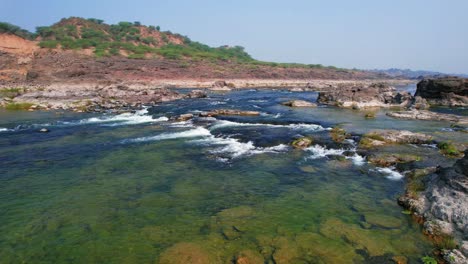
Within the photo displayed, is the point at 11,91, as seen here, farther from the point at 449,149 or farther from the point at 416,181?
the point at 449,149

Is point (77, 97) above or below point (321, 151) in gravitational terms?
above

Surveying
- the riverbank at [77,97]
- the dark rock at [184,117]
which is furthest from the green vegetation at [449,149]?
the riverbank at [77,97]

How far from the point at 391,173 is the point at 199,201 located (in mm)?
10979

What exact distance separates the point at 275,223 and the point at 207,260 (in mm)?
3427

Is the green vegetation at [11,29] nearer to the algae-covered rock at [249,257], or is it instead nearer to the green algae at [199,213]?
the green algae at [199,213]

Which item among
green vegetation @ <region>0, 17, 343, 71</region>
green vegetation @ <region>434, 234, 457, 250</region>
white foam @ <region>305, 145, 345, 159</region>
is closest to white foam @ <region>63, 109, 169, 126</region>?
white foam @ <region>305, 145, 345, 159</region>

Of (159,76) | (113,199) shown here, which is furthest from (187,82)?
(113,199)

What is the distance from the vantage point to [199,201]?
14.7 metres

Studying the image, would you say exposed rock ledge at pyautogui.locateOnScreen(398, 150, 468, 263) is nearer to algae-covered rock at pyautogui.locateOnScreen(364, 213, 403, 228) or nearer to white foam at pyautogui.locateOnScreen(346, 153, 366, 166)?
algae-covered rock at pyautogui.locateOnScreen(364, 213, 403, 228)

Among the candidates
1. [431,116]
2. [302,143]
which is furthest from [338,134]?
[431,116]

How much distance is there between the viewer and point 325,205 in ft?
46.6

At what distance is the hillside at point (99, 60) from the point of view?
7662 cm

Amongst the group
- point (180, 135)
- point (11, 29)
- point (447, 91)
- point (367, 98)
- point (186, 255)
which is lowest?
point (186, 255)

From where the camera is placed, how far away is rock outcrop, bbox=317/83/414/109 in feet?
154
